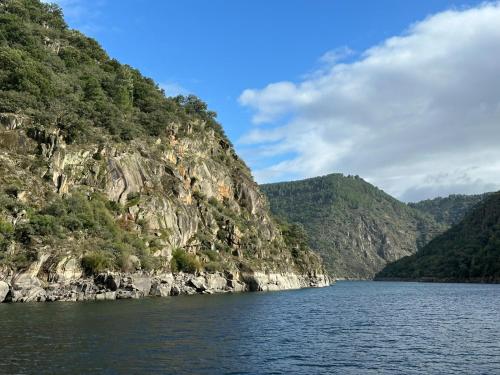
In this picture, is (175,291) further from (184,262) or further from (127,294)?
(127,294)

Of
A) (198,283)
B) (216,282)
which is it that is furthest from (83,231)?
(216,282)

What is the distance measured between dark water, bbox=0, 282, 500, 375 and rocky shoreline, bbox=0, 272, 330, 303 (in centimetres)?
934

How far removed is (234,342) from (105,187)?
6727 centimetres

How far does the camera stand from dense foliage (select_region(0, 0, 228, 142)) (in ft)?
319

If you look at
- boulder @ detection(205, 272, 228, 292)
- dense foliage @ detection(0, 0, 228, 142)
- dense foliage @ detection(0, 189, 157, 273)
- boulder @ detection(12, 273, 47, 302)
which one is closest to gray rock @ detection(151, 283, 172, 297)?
dense foliage @ detection(0, 189, 157, 273)

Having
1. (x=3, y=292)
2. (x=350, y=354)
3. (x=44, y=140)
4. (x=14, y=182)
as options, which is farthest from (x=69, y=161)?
(x=350, y=354)

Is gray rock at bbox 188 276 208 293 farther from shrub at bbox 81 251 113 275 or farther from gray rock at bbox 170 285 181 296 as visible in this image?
shrub at bbox 81 251 113 275

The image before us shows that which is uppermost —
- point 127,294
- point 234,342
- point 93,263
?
point 93,263

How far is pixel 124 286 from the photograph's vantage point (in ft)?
267

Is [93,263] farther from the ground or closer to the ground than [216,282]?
farther from the ground

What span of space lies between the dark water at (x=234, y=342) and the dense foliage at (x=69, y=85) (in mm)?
50287

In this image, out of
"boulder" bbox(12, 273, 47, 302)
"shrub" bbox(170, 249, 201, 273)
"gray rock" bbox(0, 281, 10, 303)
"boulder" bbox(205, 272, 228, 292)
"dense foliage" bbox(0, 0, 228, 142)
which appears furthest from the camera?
"boulder" bbox(205, 272, 228, 292)

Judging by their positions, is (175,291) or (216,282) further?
(216,282)

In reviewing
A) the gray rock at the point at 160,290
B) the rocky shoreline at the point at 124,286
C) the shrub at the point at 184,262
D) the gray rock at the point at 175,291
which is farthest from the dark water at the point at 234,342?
the shrub at the point at 184,262
